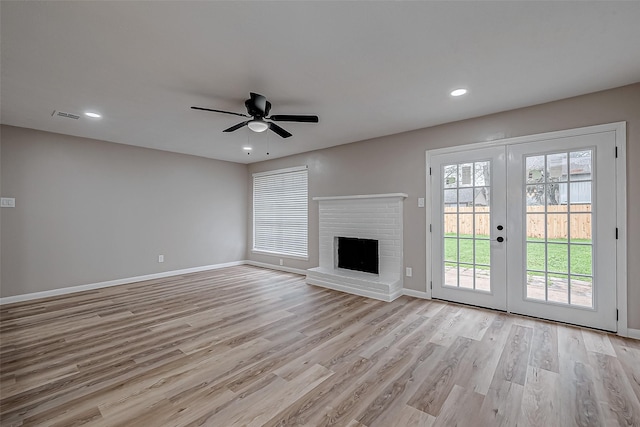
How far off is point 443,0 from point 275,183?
17.0 feet

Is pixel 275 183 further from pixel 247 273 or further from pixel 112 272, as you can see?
pixel 112 272

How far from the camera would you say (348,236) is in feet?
16.5

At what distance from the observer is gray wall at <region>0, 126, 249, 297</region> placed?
416cm

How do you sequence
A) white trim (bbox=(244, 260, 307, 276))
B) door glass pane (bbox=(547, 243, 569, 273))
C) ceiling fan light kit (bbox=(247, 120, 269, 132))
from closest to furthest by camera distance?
ceiling fan light kit (bbox=(247, 120, 269, 132)), door glass pane (bbox=(547, 243, 569, 273)), white trim (bbox=(244, 260, 307, 276))

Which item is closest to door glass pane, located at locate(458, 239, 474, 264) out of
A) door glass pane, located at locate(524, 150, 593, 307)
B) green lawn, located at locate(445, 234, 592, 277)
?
green lawn, located at locate(445, 234, 592, 277)

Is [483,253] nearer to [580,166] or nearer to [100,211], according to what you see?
[580,166]

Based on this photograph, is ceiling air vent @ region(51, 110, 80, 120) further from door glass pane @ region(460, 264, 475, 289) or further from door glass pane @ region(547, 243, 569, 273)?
door glass pane @ region(547, 243, 569, 273)

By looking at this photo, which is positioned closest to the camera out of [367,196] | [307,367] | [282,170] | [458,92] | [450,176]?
[307,367]

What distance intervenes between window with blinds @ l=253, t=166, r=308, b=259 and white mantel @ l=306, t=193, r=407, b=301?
0.73 metres

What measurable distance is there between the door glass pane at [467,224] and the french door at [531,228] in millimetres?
12

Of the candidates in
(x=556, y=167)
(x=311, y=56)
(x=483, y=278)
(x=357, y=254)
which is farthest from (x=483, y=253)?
(x=311, y=56)

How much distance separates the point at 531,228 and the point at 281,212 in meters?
4.59

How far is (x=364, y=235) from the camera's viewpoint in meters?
4.85

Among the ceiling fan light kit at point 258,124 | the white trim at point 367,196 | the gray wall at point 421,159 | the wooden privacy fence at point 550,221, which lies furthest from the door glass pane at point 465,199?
the ceiling fan light kit at point 258,124
